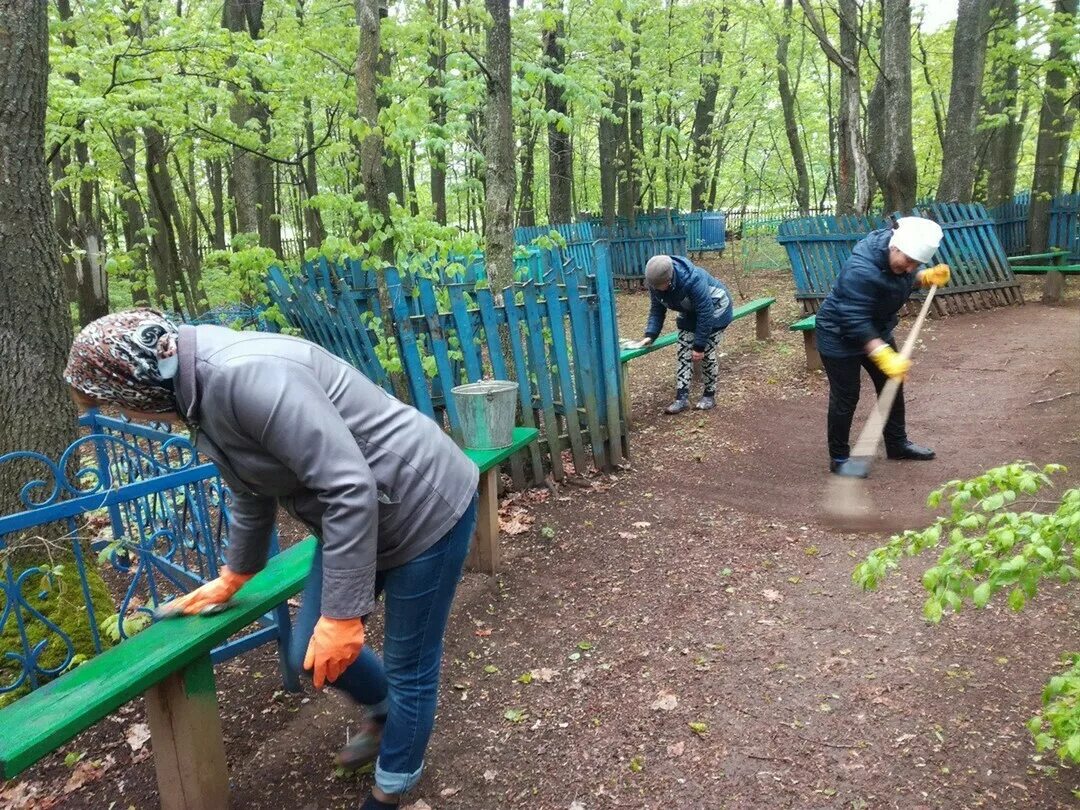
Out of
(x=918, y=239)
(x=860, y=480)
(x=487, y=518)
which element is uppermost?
(x=918, y=239)

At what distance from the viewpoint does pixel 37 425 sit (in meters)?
3.57

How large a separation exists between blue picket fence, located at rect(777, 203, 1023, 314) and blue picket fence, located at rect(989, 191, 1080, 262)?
3.50 meters

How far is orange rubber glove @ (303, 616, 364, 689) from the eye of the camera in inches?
73.7

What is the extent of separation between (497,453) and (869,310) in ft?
8.81

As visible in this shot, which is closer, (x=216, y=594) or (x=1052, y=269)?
(x=216, y=594)

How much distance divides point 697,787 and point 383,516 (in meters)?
1.45

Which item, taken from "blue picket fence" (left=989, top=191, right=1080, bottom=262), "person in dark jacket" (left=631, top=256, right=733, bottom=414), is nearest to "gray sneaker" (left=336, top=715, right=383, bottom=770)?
"person in dark jacket" (left=631, top=256, right=733, bottom=414)

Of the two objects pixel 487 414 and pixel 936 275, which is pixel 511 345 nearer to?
pixel 487 414

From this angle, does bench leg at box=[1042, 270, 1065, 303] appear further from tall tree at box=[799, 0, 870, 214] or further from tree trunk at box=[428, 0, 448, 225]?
tree trunk at box=[428, 0, 448, 225]

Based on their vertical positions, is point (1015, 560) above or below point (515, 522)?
above

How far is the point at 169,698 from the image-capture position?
2279mm

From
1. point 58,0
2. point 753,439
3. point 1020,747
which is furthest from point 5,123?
point 58,0

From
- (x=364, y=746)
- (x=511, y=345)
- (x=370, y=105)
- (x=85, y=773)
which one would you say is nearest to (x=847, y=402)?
(x=511, y=345)

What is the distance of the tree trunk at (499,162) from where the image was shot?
19.4 ft
